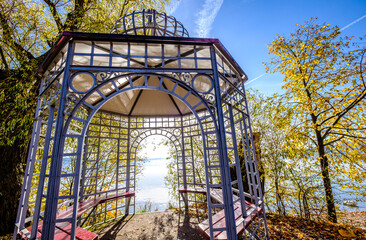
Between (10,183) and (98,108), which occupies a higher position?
(98,108)

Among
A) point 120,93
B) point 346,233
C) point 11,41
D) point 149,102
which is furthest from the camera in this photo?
point 149,102

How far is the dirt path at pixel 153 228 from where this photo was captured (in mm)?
4508

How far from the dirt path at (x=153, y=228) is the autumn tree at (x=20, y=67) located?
2.98m

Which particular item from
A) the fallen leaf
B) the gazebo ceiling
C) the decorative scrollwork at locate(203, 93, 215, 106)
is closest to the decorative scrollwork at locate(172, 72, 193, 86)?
the decorative scrollwork at locate(203, 93, 215, 106)

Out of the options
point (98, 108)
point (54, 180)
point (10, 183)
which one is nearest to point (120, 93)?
point (98, 108)

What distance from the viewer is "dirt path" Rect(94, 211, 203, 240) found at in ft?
14.8

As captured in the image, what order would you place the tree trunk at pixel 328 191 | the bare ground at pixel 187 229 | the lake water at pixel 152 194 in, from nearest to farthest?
the bare ground at pixel 187 229, the tree trunk at pixel 328 191, the lake water at pixel 152 194

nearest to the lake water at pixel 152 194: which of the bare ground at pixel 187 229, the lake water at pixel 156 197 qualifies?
the lake water at pixel 156 197

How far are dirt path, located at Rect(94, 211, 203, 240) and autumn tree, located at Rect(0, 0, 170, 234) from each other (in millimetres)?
2981

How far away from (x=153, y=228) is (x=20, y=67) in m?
7.28

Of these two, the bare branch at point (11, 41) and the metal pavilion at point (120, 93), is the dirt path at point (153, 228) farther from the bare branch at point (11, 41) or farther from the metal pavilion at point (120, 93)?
the bare branch at point (11, 41)

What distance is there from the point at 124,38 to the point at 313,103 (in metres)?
7.60

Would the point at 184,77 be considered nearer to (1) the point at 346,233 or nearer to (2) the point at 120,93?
(2) the point at 120,93

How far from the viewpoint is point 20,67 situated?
5.41m
